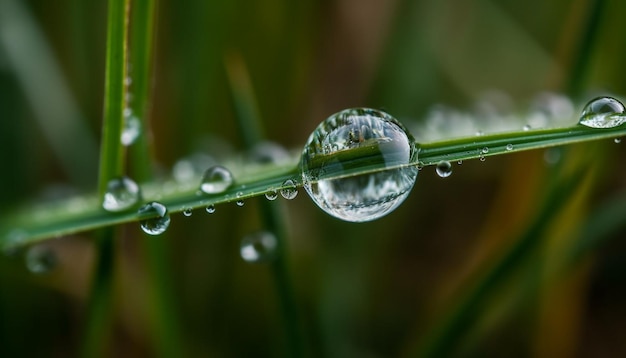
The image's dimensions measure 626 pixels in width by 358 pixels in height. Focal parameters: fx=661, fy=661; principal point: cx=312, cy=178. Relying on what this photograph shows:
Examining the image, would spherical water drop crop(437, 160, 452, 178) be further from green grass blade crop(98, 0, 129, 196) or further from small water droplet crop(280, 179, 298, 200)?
green grass blade crop(98, 0, 129, 196)

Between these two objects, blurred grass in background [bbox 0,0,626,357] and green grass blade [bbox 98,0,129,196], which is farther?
blurred grass in background [bbox 0,0,626,357]

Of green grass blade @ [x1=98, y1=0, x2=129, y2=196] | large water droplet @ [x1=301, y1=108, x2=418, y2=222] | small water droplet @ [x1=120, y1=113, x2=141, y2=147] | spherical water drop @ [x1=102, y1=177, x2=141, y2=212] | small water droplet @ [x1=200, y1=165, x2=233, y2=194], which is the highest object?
small water droplet @ [x1=120, y1=113, x2=141, y2=147]

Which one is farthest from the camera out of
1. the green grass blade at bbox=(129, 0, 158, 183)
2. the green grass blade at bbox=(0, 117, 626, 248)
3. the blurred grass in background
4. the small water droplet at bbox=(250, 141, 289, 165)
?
the blurred grass in background

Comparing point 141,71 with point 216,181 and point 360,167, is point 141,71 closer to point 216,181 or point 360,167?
point 216,181

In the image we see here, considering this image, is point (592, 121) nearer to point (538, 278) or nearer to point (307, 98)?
Result: point (538, 278)

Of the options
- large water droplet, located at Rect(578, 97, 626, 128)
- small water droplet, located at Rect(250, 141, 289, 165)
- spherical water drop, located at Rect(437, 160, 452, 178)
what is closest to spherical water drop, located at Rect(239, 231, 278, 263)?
small water droplet, located at Rect(250, 141, 289, 165)

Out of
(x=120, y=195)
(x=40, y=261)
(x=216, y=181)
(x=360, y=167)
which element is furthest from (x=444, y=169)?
(x=40, y=261)

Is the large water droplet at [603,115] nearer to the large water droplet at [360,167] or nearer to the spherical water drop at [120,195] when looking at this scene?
the large water droplet at [360,167]
